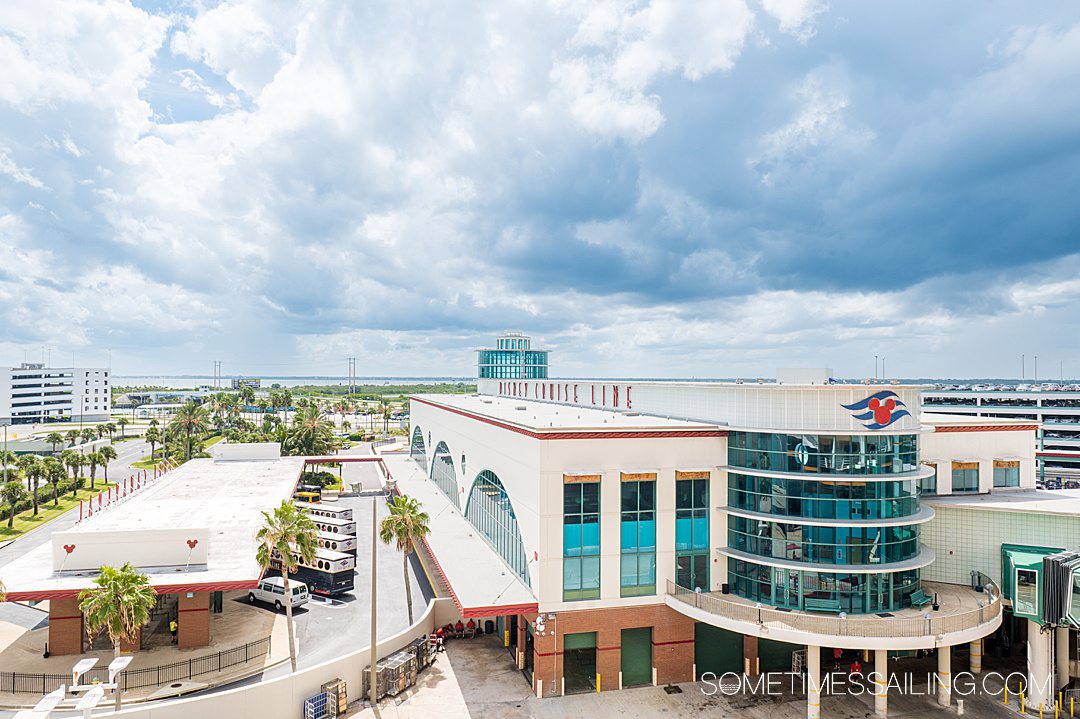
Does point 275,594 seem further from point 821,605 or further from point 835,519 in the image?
point 835,519

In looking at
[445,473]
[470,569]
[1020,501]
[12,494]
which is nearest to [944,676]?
[1020,501]

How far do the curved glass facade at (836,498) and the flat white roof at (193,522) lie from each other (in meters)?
27.3

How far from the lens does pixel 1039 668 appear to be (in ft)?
101

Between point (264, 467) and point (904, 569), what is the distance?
2531 inches

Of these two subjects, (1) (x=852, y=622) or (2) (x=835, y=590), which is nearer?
(1) (x=852, y=622)

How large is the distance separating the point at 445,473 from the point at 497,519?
22664 mm

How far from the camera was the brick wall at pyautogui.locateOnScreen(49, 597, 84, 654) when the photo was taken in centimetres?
3434

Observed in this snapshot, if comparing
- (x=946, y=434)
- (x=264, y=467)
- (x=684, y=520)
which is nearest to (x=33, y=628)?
(x=264, y=467)

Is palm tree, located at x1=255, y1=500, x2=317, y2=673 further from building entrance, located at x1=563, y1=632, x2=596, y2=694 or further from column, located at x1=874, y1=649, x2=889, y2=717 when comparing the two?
column, located at x1=874, y1=649, x2=889, y2=717

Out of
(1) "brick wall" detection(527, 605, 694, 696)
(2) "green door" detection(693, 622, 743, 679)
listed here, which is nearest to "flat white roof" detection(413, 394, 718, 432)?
(1) "brick wall" detection(527, 605, 694, 696)

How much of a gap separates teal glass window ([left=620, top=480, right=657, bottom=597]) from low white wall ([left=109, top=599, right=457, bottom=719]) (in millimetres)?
13422

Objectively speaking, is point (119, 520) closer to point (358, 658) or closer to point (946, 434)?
point (358, 658)

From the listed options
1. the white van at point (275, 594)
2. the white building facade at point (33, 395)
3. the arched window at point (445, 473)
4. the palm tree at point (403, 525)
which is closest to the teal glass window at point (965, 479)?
the palm tree at point (403, 525)

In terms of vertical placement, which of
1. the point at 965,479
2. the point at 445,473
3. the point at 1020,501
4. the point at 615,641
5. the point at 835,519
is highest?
the point at 965,479
